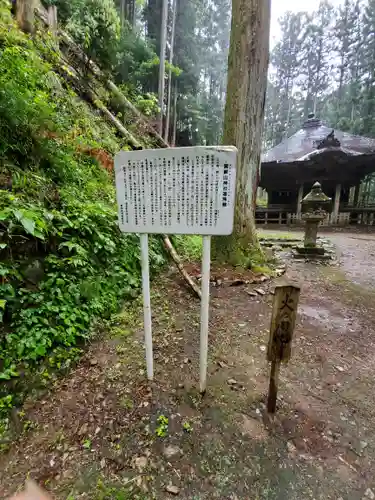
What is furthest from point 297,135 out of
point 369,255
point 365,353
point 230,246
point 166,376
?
point 166,376

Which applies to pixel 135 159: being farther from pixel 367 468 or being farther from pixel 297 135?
pixel 297 135

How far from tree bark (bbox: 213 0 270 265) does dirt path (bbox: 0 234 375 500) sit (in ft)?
A: 7.31

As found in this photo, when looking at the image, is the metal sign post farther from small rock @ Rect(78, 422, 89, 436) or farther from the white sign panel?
small rock @ Rect(78, 422, 89, 436)

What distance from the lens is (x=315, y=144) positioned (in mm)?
16141

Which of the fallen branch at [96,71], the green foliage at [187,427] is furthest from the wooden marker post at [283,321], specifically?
the fallen branch at [96,71]

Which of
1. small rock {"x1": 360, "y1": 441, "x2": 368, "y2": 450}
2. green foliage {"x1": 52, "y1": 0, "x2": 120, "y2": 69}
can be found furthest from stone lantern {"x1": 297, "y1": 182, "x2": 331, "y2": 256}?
green foliage {"x1": 52, "y1": 0, "x2": 120, "y2": 69}

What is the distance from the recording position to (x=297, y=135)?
1862 cm

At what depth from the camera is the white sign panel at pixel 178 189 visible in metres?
1.92

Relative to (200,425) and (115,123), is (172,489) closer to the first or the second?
(200,425)

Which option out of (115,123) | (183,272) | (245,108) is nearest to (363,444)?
(183,272)

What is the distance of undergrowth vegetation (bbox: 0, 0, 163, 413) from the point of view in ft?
7.54

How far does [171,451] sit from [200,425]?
0.29 meters

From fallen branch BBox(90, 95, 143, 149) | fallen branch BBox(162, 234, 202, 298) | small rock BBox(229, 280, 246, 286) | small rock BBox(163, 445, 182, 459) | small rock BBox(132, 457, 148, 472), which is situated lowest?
small rock BBox(132, 457, 148, 472)

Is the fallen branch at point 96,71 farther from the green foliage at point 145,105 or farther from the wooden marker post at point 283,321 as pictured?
the wooden marker post at point 283,321
